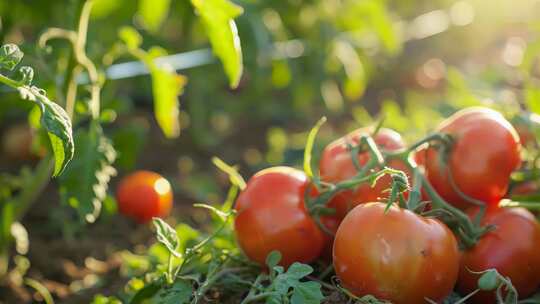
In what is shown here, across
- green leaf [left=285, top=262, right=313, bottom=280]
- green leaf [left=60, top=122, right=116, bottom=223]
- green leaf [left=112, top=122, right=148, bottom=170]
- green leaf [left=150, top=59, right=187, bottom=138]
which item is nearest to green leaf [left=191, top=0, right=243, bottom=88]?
green leaf [left=150, top=59, right=187, bottom=138]

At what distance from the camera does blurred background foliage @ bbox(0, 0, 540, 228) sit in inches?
115

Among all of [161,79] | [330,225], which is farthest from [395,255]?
[161,79]

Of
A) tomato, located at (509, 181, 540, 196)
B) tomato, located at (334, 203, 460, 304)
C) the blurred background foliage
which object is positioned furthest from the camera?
the blurred background foliage

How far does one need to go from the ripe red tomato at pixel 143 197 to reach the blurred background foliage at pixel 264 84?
0.09 metres

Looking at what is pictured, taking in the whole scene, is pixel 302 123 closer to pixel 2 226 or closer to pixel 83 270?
pixel 83 270

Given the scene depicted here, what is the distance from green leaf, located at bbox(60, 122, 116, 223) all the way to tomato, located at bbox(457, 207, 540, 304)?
96 cm

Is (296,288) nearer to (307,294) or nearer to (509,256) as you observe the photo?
(307,294)

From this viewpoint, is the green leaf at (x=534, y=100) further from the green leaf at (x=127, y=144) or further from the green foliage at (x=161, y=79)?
the green leaf at (x=127, y=144)

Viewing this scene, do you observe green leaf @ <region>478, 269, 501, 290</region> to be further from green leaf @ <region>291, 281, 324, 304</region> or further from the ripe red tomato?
the ripe red tomato

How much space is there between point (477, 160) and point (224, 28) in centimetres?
77

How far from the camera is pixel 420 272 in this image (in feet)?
5.03

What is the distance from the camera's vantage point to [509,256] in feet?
5.64

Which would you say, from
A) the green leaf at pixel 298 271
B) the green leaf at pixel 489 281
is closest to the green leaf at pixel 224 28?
the green leaf at pixel 298 271

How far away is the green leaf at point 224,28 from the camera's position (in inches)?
81.0
